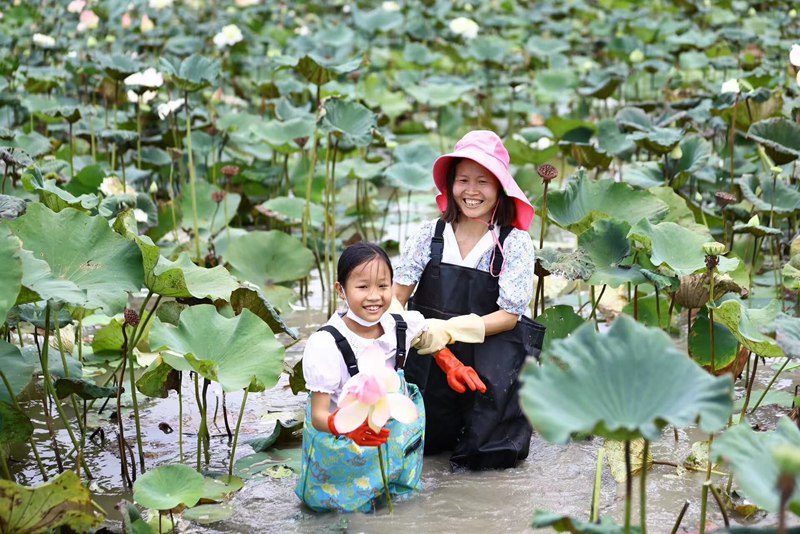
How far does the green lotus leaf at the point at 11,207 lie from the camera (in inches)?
106

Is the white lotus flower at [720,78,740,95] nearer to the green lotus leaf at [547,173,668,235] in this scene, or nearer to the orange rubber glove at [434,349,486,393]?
the green lotus leaf at [547,173,668,235]

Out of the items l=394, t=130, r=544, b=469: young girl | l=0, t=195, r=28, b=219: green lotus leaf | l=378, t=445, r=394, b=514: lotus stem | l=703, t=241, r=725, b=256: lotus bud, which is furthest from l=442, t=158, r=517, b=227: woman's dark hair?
l=0, t=195, r=28, b=219: green lotus leaf

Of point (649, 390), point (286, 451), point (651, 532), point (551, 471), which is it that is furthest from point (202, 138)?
point (649, 390)

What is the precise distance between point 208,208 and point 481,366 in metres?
2.58

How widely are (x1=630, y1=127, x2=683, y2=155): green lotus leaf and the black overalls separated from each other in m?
1.41

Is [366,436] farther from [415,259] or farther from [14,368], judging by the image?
[14,368]

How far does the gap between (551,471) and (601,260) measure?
2.31 feet

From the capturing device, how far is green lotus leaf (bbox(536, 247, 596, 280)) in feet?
10.3

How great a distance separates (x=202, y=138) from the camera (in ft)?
19.1

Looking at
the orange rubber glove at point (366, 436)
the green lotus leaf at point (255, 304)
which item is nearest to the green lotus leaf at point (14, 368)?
the green lotus leaf at point (255, 304)

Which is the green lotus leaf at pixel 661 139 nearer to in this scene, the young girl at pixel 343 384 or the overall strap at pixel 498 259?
the overall strap at pixel 498 259

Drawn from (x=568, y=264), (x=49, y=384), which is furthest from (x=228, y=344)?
(x=568, y=264)

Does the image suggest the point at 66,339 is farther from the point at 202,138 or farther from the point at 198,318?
the point at 202,138

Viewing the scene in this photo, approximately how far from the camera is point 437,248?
3090mm
